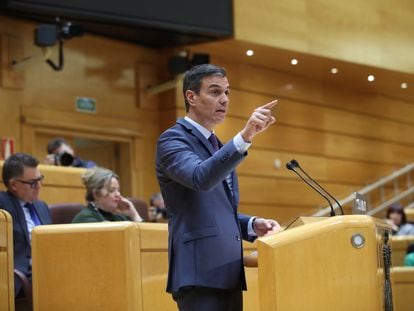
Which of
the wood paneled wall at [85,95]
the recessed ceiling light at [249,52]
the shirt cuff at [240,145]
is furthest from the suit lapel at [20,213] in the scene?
the recessed ceiling light at [249,52]

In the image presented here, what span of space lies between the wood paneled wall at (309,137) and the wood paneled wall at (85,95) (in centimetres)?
33

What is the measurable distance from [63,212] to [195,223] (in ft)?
5.95

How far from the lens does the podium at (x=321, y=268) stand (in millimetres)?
1906

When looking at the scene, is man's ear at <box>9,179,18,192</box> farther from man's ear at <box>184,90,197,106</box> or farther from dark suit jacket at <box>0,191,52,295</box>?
man's ear at <box>184,90,197,106</box>

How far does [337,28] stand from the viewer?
6.41m

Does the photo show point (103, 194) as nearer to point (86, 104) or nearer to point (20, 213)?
point (20, 213)

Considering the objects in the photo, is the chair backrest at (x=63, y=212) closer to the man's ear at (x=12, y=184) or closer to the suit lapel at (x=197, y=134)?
the man's ear at (x=12, y=184)

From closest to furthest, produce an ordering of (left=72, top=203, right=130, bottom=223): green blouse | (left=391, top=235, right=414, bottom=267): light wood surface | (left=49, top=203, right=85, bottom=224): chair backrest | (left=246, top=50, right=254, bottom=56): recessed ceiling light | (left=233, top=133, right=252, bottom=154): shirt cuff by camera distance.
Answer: (left=233, top=133, right=252, bottom=154): shirt cuff < (left=72, top=203, right=130, bottom=223): green blouse < (left=49, top=203, right=85, bottom=224): chair backrest < (left=391, top=235, right=414, bottom=267): light wood surface < (left=246, top=50, right=254, bottom=56): recessed ceiling light

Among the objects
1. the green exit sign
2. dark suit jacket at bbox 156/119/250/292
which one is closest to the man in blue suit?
dark suit jacket at bbox 156/119/250/292

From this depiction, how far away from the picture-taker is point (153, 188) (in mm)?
6078

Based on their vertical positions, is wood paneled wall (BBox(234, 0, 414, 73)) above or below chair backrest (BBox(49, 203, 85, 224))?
above

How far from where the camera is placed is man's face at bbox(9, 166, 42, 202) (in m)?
3.19

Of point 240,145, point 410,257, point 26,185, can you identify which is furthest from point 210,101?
point 410,257

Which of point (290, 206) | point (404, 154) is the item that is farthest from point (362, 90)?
point (290, 206)
